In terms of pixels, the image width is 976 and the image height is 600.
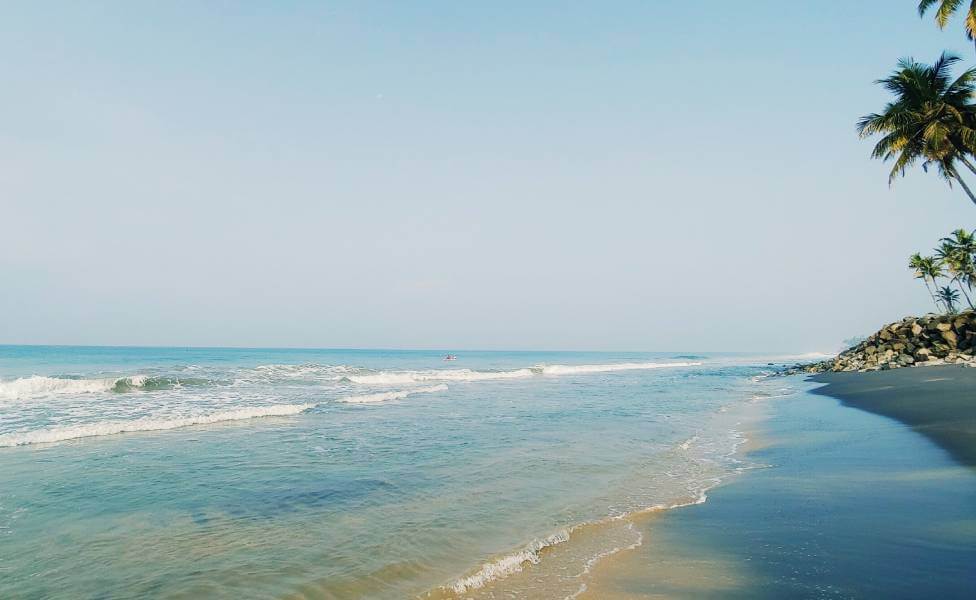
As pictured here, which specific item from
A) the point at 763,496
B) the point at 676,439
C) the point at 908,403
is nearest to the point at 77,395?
the point at 676,439

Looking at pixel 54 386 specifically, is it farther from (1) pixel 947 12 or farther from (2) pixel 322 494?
(1) pixel 947 12

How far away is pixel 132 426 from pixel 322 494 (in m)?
11.3

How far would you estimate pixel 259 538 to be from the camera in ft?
23.0

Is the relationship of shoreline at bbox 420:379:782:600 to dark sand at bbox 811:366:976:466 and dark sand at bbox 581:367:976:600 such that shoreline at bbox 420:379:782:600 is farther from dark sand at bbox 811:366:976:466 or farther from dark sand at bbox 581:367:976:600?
dark sand at bbox 811:366:976:466

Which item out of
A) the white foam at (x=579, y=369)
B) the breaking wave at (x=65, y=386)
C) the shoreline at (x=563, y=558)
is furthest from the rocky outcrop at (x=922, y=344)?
the breaking wave at (x=65, y=386)

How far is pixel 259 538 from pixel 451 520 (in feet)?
8.76

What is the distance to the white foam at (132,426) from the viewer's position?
14.5 m

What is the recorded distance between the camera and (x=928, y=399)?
17.8m

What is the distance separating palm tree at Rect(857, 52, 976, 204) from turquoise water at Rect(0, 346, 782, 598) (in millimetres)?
19932

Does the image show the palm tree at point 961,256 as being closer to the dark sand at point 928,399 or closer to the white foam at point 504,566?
the dark sand at point 928,399

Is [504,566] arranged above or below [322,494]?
above

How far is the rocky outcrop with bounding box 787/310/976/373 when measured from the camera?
33.8 metres

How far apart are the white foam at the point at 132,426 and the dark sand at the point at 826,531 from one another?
16.1 m

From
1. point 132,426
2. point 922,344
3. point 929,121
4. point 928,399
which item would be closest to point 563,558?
point 132,426
